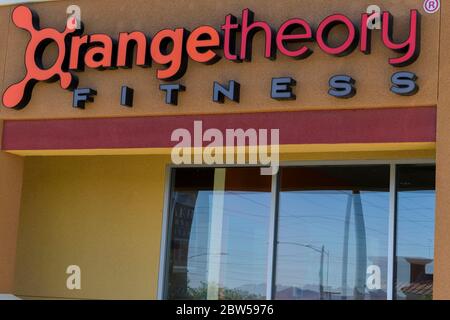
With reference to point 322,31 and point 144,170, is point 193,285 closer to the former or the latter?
point 144,170

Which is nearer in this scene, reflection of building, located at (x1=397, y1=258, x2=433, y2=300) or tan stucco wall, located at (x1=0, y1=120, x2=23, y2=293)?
reflection of building, located at (x1=397, y1=258, x2=433, y2=300)

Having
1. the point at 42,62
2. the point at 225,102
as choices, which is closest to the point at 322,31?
the point at 225,102

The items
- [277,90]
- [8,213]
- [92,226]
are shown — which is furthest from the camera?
[92,226]

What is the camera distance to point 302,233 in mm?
10602

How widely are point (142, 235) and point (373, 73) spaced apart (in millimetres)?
4805

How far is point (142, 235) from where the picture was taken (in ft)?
37.7

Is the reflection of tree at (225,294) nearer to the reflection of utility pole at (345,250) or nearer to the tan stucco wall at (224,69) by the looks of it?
the reflection of utility pole at (345,250)

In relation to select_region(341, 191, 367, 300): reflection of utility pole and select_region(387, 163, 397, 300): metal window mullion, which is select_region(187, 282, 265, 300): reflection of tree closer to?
select_region(341, 191, 367, 300): reflection of utility pole

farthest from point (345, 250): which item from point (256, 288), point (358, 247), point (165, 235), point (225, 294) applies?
point (165, 235)

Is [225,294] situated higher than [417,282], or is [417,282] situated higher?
[417,282]

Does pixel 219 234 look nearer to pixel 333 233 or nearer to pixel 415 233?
pixel 333 233

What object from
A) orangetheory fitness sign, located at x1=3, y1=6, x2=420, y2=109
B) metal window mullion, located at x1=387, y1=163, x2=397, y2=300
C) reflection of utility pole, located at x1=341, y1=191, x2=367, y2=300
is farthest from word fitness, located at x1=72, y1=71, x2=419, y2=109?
reflection of utility pole, located at x1=341, y1=191, x2=367, y2=300

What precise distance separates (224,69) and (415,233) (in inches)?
135

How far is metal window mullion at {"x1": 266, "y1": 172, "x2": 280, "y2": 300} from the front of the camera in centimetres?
1060
